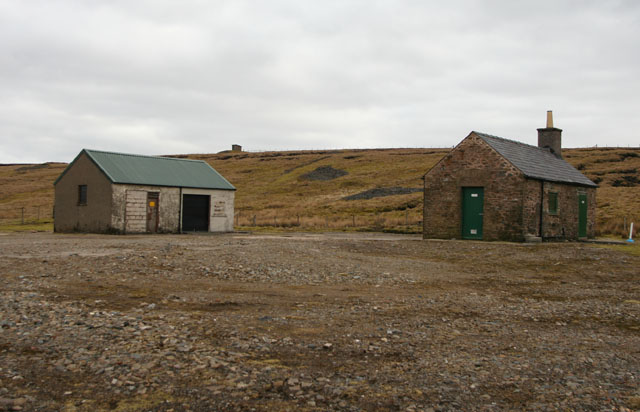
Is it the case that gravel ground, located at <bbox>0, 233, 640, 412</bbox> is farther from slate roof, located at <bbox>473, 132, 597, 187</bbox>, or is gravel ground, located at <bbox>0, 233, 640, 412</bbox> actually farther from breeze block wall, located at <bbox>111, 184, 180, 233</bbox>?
breeze block wall, located at <bbox>111, 184, 180, 233</bbox>

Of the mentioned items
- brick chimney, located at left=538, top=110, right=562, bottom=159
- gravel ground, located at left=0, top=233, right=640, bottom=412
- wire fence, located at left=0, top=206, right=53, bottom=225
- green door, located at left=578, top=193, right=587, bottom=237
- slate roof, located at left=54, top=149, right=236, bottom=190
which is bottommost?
gravel ground, located at left=0, top=233, right=640, bottom=412

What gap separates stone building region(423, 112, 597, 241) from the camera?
24531 millimetres

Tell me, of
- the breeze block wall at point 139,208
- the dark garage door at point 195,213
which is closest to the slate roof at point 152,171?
the breeze block wall at point 139,208

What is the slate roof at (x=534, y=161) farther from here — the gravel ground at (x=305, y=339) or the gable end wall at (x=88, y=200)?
the gable end wall at (x=88, y=200)

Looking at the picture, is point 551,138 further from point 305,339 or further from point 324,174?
point 324,174

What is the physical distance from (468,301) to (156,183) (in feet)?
77.3

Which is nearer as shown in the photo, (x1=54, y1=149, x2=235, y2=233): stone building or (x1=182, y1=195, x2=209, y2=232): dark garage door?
(x1=54, y1=149, x2=235, y2=233): stone building

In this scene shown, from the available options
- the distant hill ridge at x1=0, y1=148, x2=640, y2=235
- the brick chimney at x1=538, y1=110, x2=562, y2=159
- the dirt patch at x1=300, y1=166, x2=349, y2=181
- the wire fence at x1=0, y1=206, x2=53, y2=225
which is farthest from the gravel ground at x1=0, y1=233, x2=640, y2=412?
the dirt patch at x1=300, y1=166, x2=349, y2=181

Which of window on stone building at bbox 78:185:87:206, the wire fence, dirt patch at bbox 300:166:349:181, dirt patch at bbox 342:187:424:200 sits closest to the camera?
window on stone building at bbox 78:185:87:206

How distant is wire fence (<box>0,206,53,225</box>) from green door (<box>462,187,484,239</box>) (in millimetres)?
33871

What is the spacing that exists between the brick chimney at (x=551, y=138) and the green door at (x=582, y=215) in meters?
3.33

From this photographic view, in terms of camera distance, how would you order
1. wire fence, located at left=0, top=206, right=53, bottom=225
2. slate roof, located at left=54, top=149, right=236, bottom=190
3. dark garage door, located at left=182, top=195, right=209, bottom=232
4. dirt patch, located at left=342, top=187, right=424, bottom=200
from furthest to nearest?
dirt patch, located at left=342, top=187, right=424, bottom=200, wire fence, located at left=0, top=206, right=53, bottom=225, dark garage door, located at left=182, top=195, right=209, bottom=232, slate roof, located at left=54, top=149, right=236, bottom=190

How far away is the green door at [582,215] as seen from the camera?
29312 mm

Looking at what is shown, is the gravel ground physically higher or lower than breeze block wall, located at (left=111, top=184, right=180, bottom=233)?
lower
